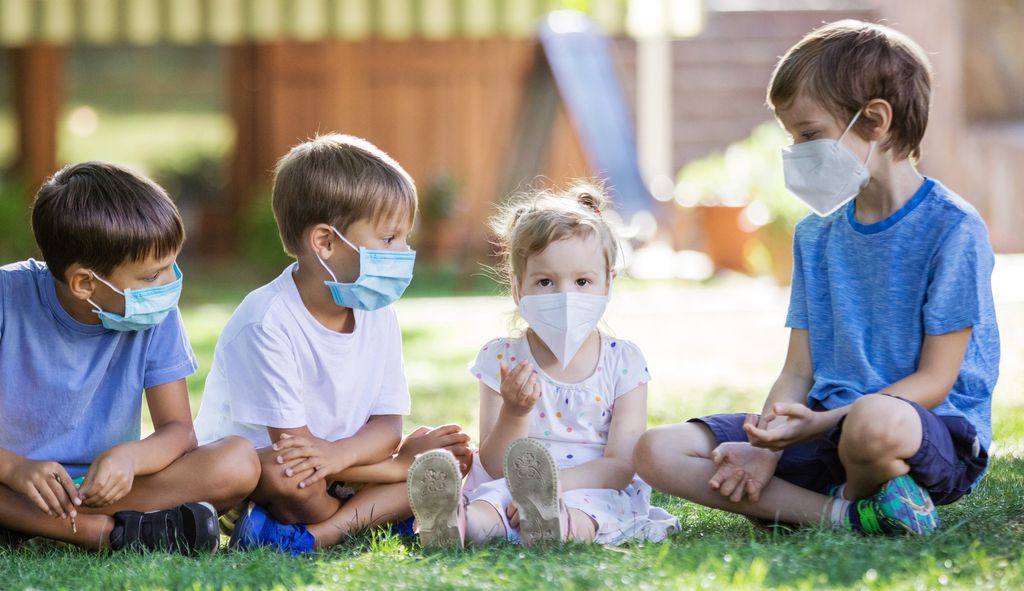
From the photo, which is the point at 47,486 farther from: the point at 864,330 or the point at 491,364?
the point at 864,330

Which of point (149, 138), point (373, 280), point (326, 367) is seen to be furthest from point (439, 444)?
point (149, 138)

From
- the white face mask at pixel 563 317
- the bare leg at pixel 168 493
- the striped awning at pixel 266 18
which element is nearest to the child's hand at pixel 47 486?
the bare leg at pixel 168 493

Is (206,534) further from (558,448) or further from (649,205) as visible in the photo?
(649,205)

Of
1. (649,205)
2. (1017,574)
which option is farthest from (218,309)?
(1017,574)

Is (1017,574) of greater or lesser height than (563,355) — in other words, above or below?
below

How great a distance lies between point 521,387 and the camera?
310 cm

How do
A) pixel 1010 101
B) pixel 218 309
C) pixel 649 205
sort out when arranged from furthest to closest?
pixel 1010 101 → pixel 649 205 → pixel 218 309

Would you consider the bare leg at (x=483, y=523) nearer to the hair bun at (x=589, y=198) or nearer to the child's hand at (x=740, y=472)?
the child's hand at (x=740, y=472)

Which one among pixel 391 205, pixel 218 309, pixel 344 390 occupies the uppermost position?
pixel 391 205

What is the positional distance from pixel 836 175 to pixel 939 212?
0.86ft

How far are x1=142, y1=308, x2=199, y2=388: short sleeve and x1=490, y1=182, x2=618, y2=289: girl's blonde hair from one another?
0.90 meters

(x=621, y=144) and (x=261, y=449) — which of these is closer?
(x=261, y=449)

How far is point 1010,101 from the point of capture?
1216 cm

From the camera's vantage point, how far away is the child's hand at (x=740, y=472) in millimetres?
3174
